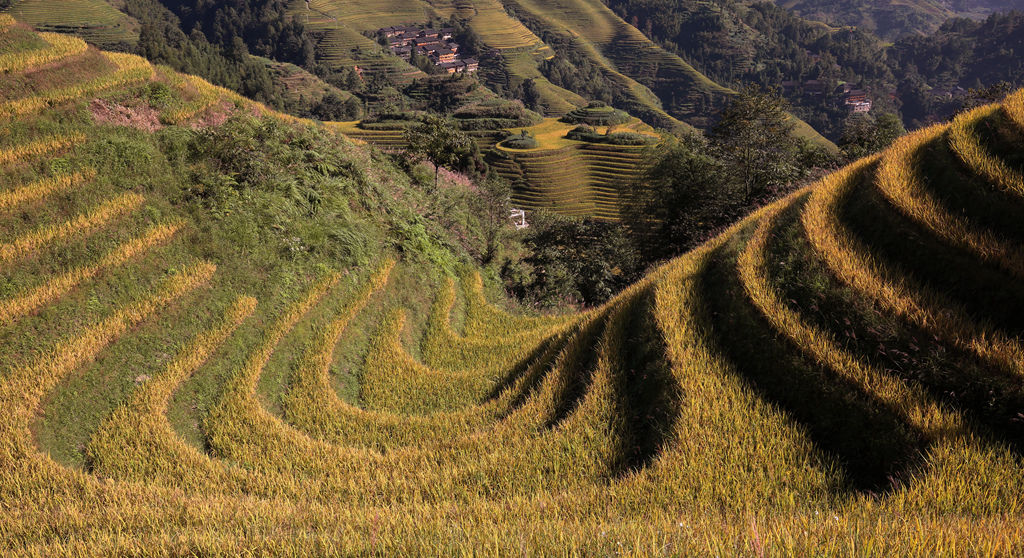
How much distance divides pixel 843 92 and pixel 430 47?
165995mm

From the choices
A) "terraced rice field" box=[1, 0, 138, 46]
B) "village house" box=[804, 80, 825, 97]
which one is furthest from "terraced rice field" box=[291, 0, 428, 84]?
"village house" box=[804, 80, 825, 97]

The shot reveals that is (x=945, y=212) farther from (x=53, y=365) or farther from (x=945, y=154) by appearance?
(x=53, y=365)

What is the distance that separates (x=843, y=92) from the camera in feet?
567

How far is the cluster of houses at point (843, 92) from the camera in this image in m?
163

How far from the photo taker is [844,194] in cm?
788

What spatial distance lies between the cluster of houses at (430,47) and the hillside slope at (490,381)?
176529 millimetres

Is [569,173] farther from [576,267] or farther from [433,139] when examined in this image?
[576,267]

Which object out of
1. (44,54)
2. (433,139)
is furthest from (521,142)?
(44,54)

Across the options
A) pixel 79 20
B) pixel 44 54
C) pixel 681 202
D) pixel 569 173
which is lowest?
pixel 569 173

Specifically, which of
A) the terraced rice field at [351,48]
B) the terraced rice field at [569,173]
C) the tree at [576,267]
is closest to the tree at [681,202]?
the tree at [576,267]

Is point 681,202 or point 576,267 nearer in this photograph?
point 576,267

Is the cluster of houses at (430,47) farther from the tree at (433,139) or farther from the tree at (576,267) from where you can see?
the tree at (576,267)

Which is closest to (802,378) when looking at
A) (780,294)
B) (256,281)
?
(780,294)

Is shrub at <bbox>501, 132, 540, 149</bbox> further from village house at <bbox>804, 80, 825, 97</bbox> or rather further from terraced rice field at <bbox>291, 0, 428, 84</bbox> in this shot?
village house at <bbox>804, 80, 825, 97</bbox>
